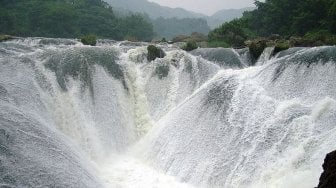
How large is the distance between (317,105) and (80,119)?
222 inches

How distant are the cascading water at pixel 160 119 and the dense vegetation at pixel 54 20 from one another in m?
25.1

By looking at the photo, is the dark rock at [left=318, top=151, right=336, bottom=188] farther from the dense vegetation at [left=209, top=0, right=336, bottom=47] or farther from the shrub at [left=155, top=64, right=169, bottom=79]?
the dense vegetation at [left=209, top=0, right=336, bottom=47]

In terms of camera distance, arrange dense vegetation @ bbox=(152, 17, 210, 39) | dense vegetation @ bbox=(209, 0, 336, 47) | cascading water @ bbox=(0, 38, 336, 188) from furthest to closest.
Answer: dense vegetation @ bbox=(152, 17, 210, 39)
dense vegetation @ bbox=(209, 0, 336, 47)
cascading water @ bbox=(0, 38, 336, 188)

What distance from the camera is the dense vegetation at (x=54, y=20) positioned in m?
38.1

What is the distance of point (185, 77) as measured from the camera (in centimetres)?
1320

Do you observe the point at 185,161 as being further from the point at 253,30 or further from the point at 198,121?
the point at 253,30

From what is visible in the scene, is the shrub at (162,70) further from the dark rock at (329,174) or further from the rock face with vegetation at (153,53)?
the dark rock at (329,174)

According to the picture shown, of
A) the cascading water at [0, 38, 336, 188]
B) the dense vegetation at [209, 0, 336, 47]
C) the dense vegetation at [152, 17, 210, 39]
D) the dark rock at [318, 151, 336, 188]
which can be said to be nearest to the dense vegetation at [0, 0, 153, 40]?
the dense vegetation at [209, 0, 336, 47]

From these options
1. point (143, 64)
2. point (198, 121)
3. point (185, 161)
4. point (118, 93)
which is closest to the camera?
point (185, 161)

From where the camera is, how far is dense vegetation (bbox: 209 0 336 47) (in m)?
23.0

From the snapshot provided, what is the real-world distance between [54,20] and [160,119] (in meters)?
32.2

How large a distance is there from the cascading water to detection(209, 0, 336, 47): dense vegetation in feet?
26.1

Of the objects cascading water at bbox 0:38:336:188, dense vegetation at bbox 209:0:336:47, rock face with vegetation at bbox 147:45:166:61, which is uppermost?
dense vegetation at bbox 209:0:336:47

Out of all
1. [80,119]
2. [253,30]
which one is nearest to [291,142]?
[80,119]
